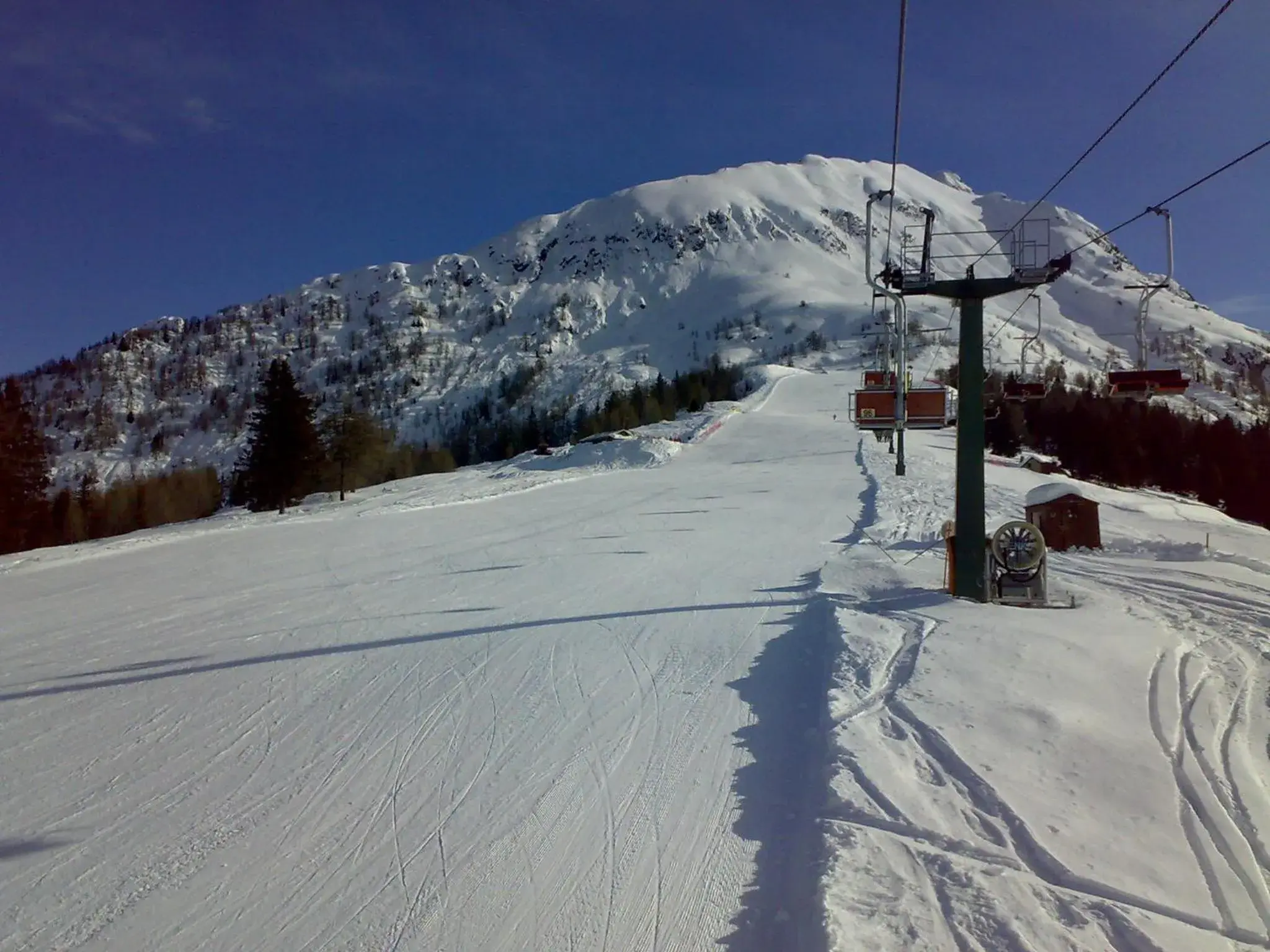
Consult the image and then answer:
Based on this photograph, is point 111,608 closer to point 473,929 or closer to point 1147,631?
point 473,929

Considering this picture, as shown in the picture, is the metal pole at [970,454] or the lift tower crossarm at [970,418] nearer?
the lift tower crossarm at [970,418]

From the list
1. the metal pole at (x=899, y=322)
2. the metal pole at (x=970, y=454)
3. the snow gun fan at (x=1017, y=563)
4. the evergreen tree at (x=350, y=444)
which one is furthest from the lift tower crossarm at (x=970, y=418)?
the evergreen tree at (x=350, y=444)

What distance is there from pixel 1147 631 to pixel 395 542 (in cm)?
1362

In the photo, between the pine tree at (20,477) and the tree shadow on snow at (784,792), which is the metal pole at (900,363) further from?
the pine tree at (20,477)

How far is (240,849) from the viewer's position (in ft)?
15.7

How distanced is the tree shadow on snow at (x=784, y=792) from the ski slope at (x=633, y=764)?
27mm

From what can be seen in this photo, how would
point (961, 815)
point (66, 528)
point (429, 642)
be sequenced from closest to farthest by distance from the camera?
point (961, 815) < point (429, 642) < point (66, 528)

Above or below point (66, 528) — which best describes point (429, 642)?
above

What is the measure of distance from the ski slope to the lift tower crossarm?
833mm

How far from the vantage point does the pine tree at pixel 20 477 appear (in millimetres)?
32469

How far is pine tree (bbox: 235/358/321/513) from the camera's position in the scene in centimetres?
4022

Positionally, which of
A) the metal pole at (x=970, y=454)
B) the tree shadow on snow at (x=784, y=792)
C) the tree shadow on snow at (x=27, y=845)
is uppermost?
the metal pole at (x=970, y=454)

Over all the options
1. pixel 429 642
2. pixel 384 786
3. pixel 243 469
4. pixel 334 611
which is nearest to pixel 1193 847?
pixel 384 786

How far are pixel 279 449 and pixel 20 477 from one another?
10464 millimetres
